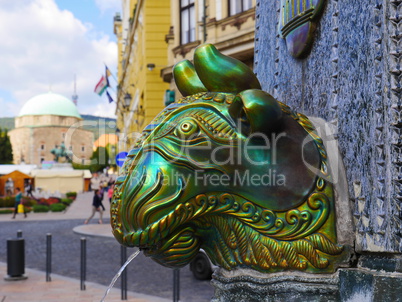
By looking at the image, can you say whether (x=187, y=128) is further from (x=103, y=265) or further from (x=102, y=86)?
(x=102, y=86)

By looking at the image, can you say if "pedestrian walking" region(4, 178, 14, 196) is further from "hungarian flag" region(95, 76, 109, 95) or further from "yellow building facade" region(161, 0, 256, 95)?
"yellow building facade" region(161, 0, 256, 95)

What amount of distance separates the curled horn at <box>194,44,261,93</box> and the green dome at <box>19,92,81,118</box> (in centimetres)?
11577

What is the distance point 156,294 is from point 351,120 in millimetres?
6761

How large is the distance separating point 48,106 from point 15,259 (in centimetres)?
10933

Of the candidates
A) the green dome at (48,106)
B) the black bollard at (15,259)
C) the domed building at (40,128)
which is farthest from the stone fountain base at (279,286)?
the green dome at (48,106)

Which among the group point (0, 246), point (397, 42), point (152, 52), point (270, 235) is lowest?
point (0, 246)

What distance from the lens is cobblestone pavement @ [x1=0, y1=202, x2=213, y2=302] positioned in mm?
7816

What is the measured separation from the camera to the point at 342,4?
133cm

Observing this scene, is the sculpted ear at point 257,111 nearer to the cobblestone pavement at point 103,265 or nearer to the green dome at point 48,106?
the cobblestone pavement at point 103,265

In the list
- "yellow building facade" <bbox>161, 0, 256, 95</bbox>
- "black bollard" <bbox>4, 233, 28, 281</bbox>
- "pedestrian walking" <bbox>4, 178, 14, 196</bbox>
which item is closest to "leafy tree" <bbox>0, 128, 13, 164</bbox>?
"pedestrian walking" <bbox>4, 178, 14, 196</bbox>

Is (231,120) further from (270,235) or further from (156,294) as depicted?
(156,294)

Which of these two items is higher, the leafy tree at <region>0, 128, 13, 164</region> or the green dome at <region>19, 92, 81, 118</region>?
the green dome at <region>19, 92, 81, 118</region>

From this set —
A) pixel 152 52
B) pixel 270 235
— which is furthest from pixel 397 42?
pixel 152 52

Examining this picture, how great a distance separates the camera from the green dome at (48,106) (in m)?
112
